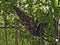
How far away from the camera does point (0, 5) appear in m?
2.29

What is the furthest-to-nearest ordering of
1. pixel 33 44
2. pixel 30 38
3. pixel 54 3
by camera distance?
pixel 30 38 → pixel 33 44 → pixel 54 3

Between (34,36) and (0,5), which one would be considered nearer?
(0,5)

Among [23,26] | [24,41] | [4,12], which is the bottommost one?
[24,41]

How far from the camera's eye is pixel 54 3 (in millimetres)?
1922

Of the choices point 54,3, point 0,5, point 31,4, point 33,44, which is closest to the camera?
point 54,3

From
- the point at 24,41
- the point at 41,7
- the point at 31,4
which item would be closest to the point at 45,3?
the point at 41,7

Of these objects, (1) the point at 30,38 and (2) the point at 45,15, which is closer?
(2) the point at 45,15

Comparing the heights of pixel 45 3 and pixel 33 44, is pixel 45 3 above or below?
above

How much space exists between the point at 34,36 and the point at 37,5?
2.29ft

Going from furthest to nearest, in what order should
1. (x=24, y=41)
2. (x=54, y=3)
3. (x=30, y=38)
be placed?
(x=24, y=41)
(x=30, y=38)
(x=54, y=3)

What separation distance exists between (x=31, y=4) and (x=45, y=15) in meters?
0.17

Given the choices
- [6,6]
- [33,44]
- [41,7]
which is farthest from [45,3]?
[33,44]

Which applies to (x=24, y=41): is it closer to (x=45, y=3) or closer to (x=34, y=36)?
(x=34, y=36)

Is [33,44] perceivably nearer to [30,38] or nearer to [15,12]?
[30,38]
